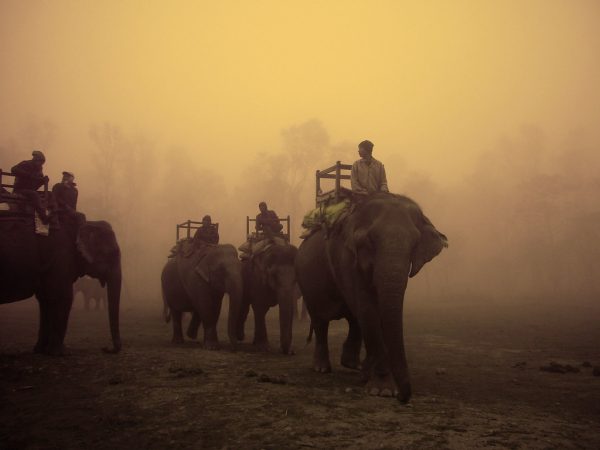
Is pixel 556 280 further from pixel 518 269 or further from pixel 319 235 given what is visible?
pixel 319 235

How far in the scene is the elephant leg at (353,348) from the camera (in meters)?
9.41

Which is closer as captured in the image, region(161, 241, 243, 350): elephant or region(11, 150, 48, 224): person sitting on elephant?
region(11, 150, 48, 224): person sitting on elephant

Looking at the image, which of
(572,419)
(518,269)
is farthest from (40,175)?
(518,269)

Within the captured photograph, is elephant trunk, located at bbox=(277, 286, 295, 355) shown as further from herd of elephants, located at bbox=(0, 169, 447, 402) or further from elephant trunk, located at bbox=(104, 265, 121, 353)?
elephant trunk, located at bbox=(104, 265, 121, 353)

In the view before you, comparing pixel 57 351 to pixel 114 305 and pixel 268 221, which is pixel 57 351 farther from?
pixel 268 221

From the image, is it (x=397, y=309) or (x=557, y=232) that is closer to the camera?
(x=397, y=309)

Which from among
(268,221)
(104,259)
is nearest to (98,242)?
(104,259)

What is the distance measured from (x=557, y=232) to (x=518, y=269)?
8238mm

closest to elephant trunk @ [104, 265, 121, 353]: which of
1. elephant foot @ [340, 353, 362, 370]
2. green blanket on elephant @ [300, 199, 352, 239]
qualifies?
green blanket on elephant @ [300, 199, 352, 239]

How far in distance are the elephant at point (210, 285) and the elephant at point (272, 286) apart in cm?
70

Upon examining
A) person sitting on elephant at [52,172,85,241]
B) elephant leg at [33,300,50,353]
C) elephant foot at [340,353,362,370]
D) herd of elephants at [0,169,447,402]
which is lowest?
elephant foot at [340,353,362,370]

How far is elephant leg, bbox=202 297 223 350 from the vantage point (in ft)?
43.7

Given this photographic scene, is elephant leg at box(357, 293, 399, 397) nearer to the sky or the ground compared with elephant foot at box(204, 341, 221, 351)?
nearer to the sky

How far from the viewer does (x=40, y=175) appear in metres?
10.8
